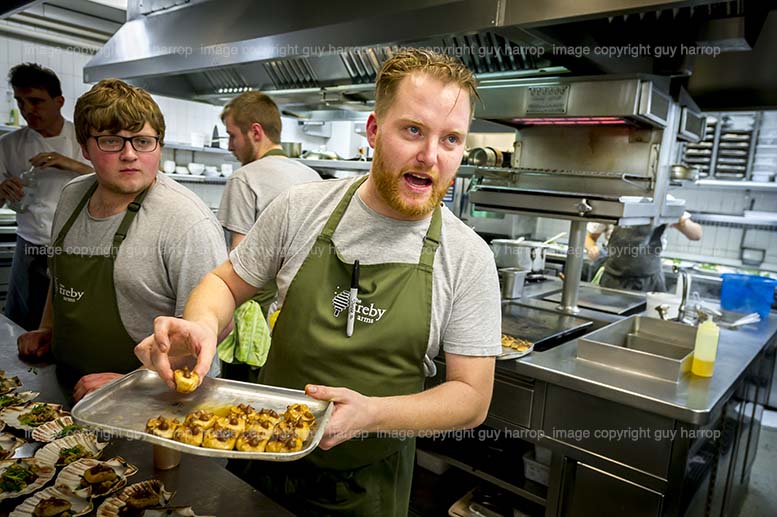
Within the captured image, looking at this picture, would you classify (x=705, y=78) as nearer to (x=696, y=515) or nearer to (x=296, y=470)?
(x=696, y=515)

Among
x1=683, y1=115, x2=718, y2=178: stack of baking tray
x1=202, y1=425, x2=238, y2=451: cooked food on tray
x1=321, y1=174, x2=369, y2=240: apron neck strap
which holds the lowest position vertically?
x1=202, y1=425, x2=238, y2=451: cooked food on tray

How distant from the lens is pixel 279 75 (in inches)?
142

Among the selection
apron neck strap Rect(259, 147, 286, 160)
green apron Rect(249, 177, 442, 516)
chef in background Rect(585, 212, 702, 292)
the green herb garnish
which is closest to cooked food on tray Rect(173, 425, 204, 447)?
green apron Rect(249, 177, 442, 516)

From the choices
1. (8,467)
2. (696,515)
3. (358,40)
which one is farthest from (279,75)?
(696,515)

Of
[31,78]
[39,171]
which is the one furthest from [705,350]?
[31,78]

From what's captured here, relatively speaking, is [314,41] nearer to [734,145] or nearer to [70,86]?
[70,86]

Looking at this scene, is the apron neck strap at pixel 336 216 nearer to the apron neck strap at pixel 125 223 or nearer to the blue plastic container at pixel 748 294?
the apron neck strap at pixel 125 223

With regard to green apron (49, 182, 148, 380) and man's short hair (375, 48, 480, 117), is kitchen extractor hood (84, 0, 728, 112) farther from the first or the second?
green apron (49, 182, 148, 380)

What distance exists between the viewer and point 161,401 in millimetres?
1200

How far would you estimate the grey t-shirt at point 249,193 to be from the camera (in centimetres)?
282

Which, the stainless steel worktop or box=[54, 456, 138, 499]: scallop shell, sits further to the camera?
the stainless steel worktop

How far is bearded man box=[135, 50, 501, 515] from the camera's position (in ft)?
4.17

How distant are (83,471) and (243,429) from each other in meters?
0.49

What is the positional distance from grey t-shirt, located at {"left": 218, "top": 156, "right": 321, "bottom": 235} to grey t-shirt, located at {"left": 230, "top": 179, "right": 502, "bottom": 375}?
1.37 m
